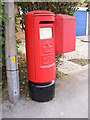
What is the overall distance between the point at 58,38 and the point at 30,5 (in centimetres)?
103

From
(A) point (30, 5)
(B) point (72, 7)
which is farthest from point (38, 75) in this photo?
(B) point (72, 7)

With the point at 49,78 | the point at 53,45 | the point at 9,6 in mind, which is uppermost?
the point at 9,6

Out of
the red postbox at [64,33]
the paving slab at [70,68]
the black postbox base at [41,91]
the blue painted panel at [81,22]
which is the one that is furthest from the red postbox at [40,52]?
the blue painted panel at [81,22]

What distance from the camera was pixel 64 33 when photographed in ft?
9.91

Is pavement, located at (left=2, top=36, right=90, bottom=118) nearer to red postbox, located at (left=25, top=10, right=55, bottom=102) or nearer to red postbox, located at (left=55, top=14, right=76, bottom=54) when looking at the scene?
red postbox, located at (left=25, top=10, right=55, bottom=102)

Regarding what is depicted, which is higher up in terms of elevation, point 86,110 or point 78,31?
point 78,31

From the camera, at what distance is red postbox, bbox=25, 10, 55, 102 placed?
2693 millimetres

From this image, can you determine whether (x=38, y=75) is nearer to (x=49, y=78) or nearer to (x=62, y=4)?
(x=49, y=78)

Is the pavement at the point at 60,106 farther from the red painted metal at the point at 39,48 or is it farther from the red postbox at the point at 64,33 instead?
the red postbox at the point at 64,33

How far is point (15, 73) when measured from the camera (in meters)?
2.90

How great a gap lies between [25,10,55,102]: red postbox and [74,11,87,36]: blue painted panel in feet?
39.0

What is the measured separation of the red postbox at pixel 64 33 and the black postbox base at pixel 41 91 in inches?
28.7

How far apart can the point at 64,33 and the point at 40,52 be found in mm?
634

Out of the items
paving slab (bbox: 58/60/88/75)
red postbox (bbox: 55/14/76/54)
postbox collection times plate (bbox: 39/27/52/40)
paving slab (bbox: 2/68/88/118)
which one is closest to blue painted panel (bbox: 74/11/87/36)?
paving slab (bbox: 58/60/88/75)
